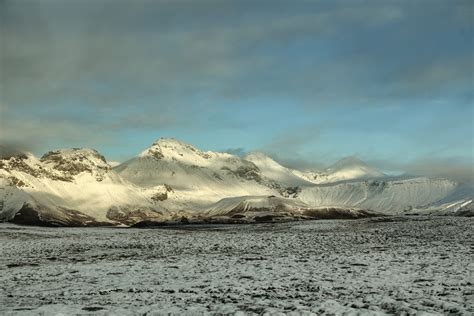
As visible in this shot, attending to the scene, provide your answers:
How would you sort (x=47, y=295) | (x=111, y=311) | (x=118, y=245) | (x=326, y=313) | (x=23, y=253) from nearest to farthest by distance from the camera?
(x=326, y=313), (x=111, y=311), (x=47, y=295), (x=23, y=253), (x=118, y=245)

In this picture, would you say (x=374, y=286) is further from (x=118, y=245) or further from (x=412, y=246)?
(x=118, y=245)

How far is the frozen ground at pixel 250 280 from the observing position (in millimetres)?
16547

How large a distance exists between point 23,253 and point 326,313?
28079mm

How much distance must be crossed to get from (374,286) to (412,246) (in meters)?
16.2

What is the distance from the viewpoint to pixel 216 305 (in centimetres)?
1662

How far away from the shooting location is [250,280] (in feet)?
72.1

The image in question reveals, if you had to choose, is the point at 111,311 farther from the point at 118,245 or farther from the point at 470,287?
the point at 118,245

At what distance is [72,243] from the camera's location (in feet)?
144

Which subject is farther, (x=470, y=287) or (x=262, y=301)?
(x=470, y=287)

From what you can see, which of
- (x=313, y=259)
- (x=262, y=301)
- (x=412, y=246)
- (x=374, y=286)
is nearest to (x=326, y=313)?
(x=262, y=301)

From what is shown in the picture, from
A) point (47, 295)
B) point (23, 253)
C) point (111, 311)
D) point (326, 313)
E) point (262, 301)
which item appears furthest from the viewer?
point (23, 253)

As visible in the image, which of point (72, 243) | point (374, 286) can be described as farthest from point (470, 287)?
point (72, 243)

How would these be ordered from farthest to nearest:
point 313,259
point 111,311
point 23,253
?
point 23,253, point 313,259, point 111,311

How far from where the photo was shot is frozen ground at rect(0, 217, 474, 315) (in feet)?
54.3
